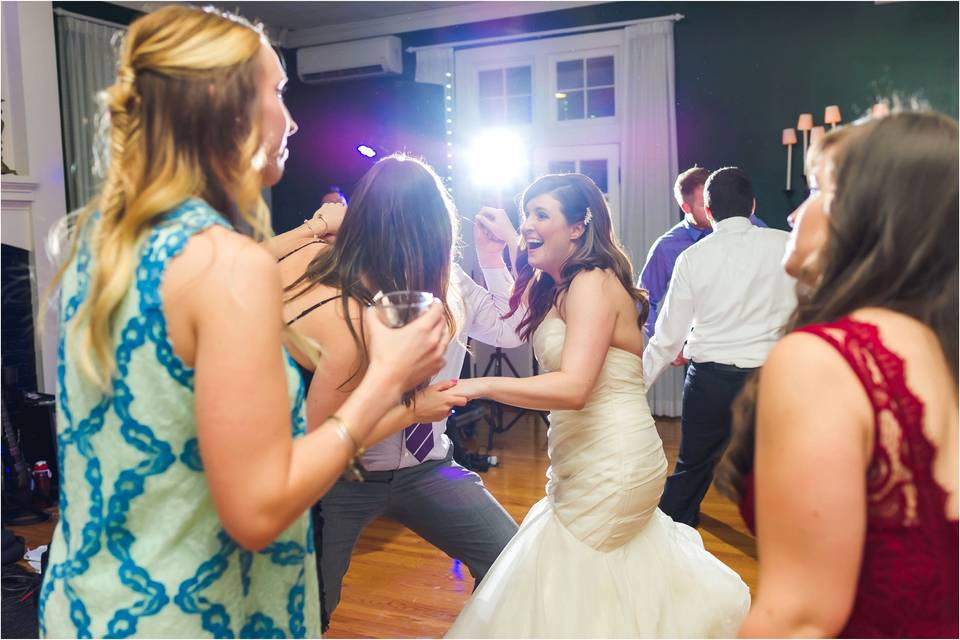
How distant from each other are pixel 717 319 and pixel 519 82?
391cm

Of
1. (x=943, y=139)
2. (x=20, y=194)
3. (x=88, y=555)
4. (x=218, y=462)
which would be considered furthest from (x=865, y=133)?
(x=20, y=194)

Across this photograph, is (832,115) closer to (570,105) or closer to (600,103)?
(600,103)

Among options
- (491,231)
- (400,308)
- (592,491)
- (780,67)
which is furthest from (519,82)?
(400,308)

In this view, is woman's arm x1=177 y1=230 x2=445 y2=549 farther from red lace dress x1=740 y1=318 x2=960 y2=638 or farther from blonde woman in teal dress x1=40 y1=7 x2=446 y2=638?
red lace dress x1=740 y1=318 x2=960 y2=638

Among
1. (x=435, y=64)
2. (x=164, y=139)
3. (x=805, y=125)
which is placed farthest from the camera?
(x=435, y=64)

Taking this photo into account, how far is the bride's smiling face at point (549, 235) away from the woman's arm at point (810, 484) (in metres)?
1.40

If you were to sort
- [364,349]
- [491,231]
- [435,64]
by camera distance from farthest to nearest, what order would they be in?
[435,64] → [491,231] → [364,349]

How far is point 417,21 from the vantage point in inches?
273

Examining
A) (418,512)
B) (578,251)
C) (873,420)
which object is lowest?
(418,512)

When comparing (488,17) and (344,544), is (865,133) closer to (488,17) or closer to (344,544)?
(344,544)

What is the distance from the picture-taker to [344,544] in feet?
6.59

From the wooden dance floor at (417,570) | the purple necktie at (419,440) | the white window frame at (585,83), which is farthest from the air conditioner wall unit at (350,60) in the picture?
the purple necktie at (419,440)

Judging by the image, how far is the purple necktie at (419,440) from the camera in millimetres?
1987

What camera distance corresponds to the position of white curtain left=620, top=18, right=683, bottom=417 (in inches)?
242
